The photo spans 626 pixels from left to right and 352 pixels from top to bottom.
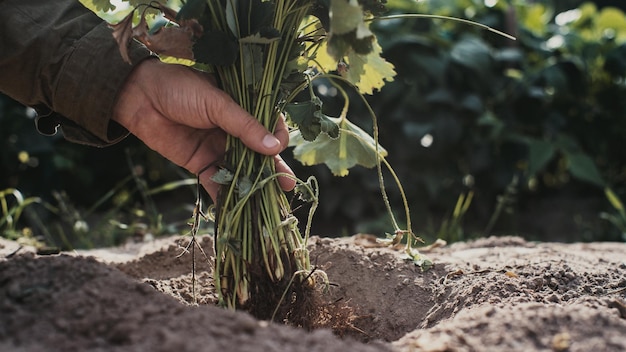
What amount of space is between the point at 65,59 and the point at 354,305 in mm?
990

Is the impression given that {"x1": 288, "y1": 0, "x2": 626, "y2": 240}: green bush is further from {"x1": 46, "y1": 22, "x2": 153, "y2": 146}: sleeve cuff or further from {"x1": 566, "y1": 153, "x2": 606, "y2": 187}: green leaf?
{"x1": 46, "y1": 22, "x2": 153, "y2": 146}: sleeve cuff

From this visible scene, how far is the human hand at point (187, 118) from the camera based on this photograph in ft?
5.26

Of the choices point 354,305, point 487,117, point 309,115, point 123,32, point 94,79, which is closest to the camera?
point 123,32

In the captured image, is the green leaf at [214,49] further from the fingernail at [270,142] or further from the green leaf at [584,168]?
the green leaf at [584,168]

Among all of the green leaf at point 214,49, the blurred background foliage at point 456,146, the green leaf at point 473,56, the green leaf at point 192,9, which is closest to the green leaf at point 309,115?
the green leaf at point 214,49

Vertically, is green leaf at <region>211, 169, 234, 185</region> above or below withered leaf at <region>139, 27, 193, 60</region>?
below

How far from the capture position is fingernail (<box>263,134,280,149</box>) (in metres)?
1.59

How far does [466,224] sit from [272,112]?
2.60 meters

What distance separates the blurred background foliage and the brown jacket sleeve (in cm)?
165

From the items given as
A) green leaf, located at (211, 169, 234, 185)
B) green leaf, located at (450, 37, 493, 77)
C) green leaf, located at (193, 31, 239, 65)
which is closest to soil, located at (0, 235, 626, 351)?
green leaf, located at (211, 169, 234, 185)

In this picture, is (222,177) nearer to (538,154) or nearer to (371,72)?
(371,72)

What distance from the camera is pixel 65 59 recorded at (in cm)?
180

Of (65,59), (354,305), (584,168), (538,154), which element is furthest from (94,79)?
(584,168)

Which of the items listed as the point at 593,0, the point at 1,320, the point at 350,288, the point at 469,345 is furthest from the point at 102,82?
the point at 593,0
